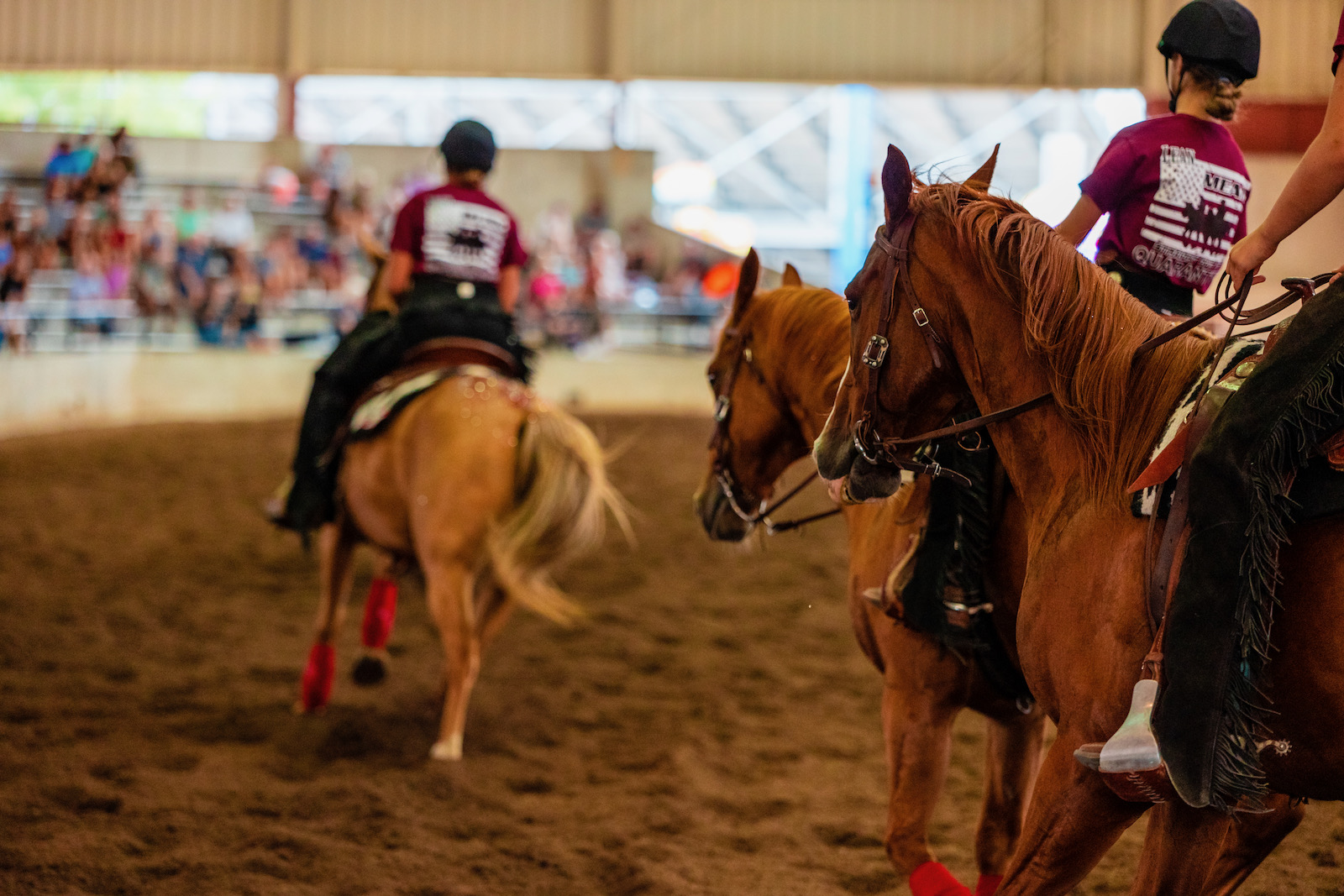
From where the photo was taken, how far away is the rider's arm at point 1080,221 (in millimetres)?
2500

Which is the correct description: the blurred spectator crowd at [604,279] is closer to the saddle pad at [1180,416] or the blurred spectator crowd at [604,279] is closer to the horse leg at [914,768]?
the horse leg at [914,768]

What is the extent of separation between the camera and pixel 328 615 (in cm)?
508

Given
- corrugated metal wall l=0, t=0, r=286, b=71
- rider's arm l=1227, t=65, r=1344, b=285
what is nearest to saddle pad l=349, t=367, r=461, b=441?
rider's arm l=1227, t=65, r=1344, b=285

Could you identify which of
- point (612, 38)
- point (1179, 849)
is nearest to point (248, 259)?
point (612, 38)

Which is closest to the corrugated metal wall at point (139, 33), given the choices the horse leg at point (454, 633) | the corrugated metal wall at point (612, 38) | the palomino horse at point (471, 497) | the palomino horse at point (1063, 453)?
the corrugated metal wall at point (612, 38)

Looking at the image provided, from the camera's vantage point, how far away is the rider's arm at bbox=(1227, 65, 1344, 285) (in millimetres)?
1950

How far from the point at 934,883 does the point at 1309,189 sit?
1.57 m

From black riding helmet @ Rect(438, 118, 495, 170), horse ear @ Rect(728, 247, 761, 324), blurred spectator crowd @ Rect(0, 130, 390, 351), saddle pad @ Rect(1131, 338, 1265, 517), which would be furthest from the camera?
blurred spectator crowd @ Rect(0, 130, 390, 351)

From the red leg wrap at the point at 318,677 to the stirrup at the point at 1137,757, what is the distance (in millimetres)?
3676

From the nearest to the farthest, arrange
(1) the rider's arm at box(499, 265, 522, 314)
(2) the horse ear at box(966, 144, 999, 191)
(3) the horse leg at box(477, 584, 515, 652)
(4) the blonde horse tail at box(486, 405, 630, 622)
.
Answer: (2) the horse ear at box(966, 144, 999, 191)
(4) the blonde horse tail at box(486, 405, 630, 622)
(3) the horse leg at box(477, 584, 515, 652)
(1) the rider's arm at box(499, 265, 522, 314)

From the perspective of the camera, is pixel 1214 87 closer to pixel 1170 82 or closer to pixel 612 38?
pixel 1170 82

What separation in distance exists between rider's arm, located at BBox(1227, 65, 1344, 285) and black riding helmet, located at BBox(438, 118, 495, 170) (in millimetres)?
3254

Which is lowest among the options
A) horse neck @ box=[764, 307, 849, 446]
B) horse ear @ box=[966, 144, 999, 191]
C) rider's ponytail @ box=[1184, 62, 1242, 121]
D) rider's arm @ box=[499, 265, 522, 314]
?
horse neck @ box=[764, 307, 849, 446]

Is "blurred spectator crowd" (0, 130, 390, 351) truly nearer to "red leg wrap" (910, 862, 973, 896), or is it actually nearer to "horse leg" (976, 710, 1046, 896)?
"horse leg" (976, 710, 1046, 896)
